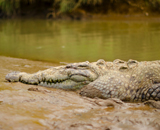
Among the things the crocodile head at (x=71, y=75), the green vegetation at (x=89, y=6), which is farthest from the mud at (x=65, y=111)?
the green vegetation at (x=89, y=6)

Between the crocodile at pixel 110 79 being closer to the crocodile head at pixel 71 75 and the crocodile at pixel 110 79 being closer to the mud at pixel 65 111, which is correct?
the crocodile head at pixel 71 75

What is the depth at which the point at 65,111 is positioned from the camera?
7.86 ft

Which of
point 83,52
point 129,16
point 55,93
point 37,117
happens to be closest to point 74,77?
point 55,93

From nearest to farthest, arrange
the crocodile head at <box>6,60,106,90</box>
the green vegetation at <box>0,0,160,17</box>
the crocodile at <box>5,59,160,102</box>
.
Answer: the crocodile at <box>5,59,160,102</box>, the crocodile head at <box>6,60,106,90</box>, the green vegetation at <box>0,0,160,17</box>

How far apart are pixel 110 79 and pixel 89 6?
16.3 meters

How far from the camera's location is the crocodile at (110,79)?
9.36ft

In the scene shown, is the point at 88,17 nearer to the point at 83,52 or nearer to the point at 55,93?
the point at 83,52

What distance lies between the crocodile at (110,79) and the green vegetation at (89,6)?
14958 mm

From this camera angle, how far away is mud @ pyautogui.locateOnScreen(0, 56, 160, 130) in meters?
2.04

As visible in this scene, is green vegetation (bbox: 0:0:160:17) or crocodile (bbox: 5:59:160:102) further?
green vegetation (bbox: 0:0:160:17)

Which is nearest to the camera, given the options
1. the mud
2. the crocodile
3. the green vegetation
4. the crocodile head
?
the mud

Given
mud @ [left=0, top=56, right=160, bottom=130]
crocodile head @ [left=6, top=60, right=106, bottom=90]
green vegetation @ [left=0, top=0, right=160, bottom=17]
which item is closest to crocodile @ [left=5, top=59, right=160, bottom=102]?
crocodile head @ [left=6, top=60, right=106, bottom=90]

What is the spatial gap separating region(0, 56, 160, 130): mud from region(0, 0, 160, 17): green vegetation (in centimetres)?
1533

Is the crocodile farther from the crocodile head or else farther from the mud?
the mud
